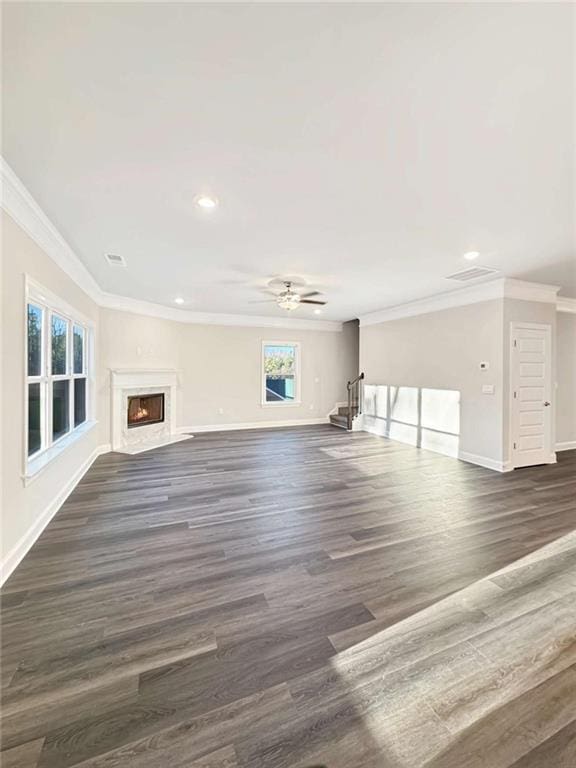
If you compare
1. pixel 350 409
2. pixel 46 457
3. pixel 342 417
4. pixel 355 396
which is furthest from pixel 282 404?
pixel 46 457

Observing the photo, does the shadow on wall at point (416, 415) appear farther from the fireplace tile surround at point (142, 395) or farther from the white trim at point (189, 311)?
the fireplace tile surround at point (142, 395)

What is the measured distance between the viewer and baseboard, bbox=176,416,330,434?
25.5ft

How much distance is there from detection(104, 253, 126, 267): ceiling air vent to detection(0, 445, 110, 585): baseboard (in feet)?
8.92

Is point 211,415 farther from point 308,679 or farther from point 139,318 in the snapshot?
point 308,679

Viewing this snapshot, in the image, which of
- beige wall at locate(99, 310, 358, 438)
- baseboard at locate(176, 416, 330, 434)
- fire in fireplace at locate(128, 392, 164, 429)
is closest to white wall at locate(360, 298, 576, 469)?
beige wall at locate(99, 310, 358, 438)

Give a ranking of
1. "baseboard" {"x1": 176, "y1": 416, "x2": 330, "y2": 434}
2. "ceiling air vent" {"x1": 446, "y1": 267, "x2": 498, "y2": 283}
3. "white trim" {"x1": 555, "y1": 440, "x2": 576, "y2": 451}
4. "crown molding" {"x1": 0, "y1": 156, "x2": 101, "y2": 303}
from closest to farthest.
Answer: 1. "crown molding" {"x1": 0, "y1": 156, "x2": 101, "y2": 303}
2. "ceiling air vent" {"x1": 446, "y1": 267, "x2": 498, "y2": 283}
3. "white trim" {"x1": 555, "y1": 440, "x2": 576, "y2": 451}
4. "baseboard" {"x1": 176, "y1": 416, "x2": 330, "y2": 434}

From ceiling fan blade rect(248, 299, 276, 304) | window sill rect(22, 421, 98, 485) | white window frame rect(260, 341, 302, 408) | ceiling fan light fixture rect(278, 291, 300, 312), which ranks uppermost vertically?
ceiling fan blade rect(248, 299, 276, 304)

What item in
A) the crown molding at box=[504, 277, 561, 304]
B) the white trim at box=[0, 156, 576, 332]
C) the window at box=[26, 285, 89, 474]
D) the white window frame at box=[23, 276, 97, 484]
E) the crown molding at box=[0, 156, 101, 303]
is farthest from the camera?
the crown molding at box=[504, 277, 561, 304]

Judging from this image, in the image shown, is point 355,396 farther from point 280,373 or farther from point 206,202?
point 206,202

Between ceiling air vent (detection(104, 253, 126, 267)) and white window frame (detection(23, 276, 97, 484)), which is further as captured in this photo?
ceiling air vent (detection(104, 253, 126, 267))

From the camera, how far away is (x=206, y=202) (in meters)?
2.59

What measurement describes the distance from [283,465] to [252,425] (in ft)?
10.9

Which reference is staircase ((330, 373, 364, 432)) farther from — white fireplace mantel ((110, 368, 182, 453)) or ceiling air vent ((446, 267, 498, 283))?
white fireplace mantel ((110, 368, 182, 453))

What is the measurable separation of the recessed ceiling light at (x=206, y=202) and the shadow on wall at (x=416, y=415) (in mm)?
4796
